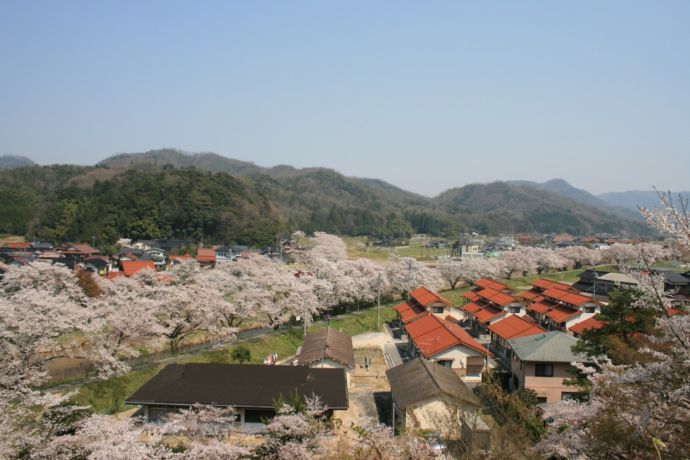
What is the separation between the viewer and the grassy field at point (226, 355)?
18.4m

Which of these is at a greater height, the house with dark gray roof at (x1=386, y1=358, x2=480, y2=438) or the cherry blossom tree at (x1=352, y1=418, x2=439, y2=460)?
the cherry blossom tree at (x1=352, y1=418, x2=439, y2=460)

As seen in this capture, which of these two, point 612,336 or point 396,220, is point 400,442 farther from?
point 396,220

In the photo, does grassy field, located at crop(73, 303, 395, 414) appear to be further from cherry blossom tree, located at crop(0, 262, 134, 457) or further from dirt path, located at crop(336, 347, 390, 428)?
dirt path, located at crop(336, 347, 390, 428)

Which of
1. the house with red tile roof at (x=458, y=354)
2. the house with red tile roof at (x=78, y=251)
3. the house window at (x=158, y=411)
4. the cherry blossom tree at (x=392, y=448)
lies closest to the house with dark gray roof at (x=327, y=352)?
the house with red tile roof at (x=458, y=354)

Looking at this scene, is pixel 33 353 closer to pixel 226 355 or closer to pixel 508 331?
pixel 226 355

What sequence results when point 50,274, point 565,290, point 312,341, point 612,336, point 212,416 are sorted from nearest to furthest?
point 212,416, point 612,336, point 312,341, point 50,274, point 565,290

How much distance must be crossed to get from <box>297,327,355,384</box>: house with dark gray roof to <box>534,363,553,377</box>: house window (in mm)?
7909

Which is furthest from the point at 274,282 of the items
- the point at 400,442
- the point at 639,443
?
the point at 639,443

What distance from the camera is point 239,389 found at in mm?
17000

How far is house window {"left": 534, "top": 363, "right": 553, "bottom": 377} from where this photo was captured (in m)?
19.2

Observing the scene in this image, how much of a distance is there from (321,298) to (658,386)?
30909mm

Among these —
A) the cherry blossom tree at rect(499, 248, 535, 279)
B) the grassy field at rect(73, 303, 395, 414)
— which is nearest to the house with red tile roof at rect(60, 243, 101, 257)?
the grassy field at rect(73, 303, 395, 414)

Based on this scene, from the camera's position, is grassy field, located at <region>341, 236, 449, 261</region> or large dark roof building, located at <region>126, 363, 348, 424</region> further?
grassy field, located at <region>341, 236, 449, 261</region>

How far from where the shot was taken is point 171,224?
244 feet
